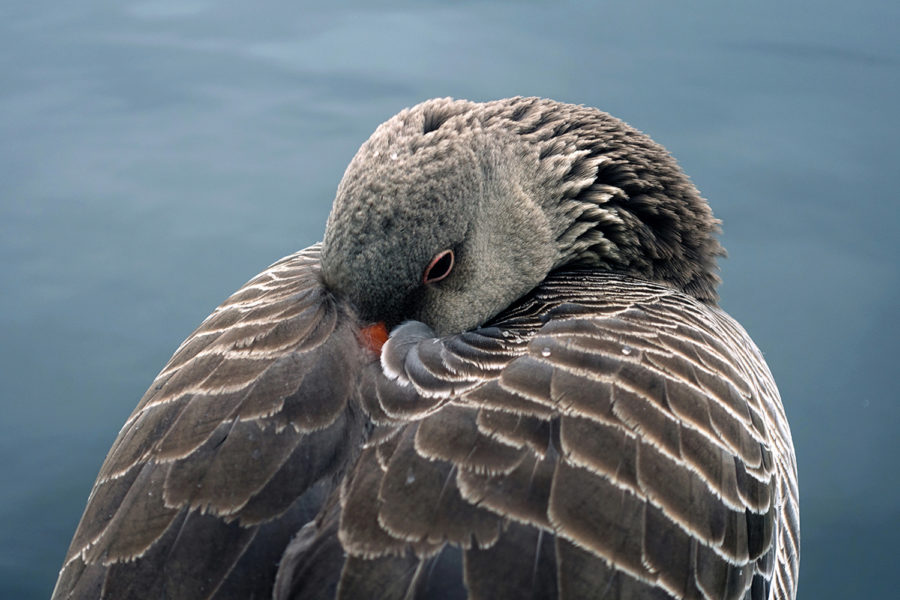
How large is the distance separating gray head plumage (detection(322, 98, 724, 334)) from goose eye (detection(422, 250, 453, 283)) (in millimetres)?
23

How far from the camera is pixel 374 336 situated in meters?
2.53

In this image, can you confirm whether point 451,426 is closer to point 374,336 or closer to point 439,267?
point 374,336

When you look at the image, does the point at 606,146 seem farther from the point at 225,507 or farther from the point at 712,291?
the point at 225,507

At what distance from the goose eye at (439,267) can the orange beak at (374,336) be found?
222 millimetres

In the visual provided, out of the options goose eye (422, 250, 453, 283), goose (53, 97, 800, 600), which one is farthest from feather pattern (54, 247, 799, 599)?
goose eye (422, 250, 453, 283)

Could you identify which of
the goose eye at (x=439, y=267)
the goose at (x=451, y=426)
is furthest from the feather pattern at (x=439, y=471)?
the goose eye at (x=439, y=267)

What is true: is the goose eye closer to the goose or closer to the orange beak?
the goose

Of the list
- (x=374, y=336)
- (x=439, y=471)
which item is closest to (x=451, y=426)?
(x=439, y=471)

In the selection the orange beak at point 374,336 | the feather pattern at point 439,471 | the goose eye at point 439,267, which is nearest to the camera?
the feather pattern at point 439,471

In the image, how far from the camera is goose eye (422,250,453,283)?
2.68 m

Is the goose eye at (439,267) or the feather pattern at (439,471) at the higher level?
the goose eye at (439,267)

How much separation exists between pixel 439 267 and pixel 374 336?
0.35m

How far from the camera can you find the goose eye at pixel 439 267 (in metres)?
2.68

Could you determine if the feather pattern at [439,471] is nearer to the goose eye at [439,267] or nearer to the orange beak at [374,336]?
the orange beak at [374,336]
